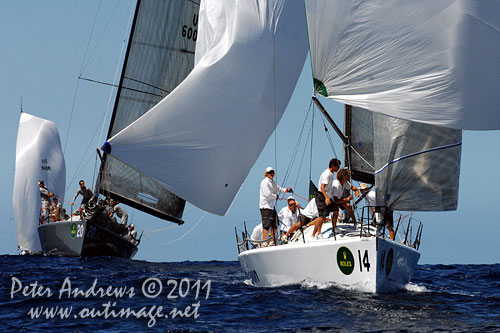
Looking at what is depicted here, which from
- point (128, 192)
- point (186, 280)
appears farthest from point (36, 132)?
point (186, 280)

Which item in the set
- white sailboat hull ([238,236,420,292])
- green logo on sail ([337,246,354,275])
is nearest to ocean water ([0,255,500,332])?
white sailboat hull ([238,236,420,292])

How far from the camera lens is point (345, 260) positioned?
1220 cm

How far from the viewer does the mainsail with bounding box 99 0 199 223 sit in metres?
23.7

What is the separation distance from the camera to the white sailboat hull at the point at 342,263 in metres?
12.0

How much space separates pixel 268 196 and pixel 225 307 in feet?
12.2

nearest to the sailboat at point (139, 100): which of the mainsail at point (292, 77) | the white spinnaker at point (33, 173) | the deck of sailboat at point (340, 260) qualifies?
the white spinnaker at point (33, 173)

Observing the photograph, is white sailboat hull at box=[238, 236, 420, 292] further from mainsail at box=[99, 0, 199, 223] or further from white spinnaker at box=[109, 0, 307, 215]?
mainsail at box=[99, 0, 199, 223]

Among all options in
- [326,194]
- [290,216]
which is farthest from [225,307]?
[290,216]

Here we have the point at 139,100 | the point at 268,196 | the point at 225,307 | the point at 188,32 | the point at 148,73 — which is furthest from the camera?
the point at 188,32

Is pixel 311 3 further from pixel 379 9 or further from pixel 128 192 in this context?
pixel 128 192

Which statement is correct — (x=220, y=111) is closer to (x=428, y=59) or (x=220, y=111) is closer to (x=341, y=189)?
(x=341, y=189)

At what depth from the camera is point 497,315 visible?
1091 centimetres

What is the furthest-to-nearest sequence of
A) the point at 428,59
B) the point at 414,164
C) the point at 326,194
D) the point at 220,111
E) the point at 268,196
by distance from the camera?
1. the point at 268,196
2. the point at 220,111
3. the point at 326,194
4. the point at 414,164
5. the point at 428,59

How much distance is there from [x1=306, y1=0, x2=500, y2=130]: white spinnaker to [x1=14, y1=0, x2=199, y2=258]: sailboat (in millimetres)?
12713
